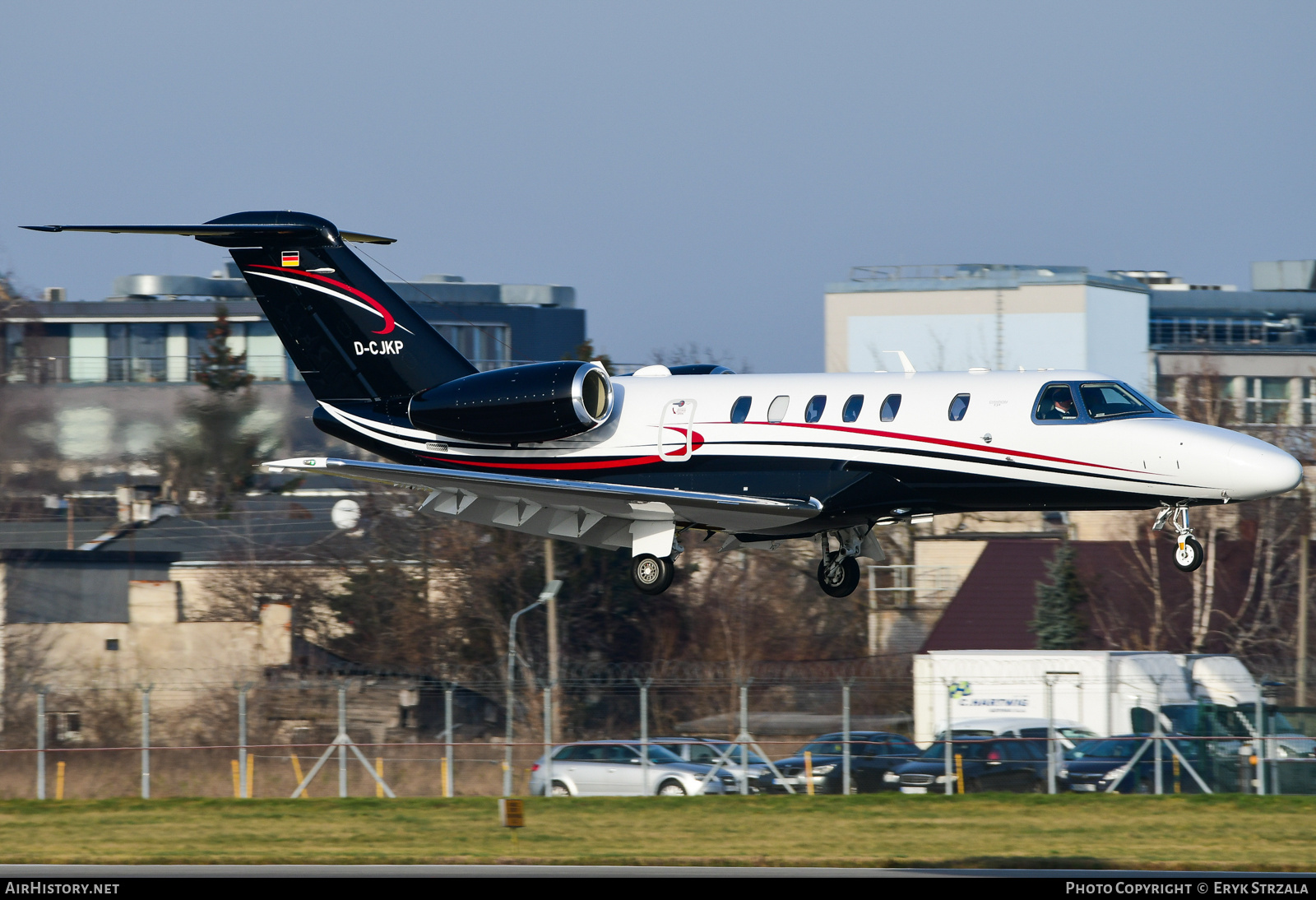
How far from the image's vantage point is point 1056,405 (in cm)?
2025

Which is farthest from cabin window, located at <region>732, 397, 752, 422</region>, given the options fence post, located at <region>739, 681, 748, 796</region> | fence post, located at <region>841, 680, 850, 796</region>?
fence post, located at <region>841, 680, 850, 796</region>

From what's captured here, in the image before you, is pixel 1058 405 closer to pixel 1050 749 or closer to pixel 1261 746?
pixel 1050 749

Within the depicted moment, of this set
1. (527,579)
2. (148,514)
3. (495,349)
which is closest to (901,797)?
(527,579)

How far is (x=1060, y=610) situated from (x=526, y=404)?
24157mm

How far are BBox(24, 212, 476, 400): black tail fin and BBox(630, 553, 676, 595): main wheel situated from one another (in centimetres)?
438

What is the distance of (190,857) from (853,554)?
1023cm

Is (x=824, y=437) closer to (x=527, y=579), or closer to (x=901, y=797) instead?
(x=901, y=797)

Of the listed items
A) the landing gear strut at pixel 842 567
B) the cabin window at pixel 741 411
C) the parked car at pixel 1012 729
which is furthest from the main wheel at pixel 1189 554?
the parked car at pixel 1012 729

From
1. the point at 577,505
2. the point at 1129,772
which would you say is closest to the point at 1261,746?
A: the point at 1129,772

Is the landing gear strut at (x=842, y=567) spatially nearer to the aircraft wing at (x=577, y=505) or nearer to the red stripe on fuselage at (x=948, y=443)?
the aircraft wing at (x=577, y=505)

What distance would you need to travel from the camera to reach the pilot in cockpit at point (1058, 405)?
2017 cm

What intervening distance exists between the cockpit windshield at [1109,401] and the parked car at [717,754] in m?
8.24

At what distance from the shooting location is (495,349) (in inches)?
3123
